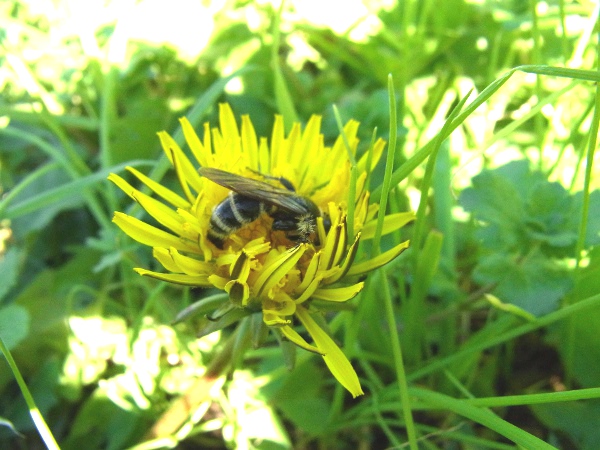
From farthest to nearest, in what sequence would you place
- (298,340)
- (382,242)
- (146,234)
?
(382,242), (146,234), (298,340)

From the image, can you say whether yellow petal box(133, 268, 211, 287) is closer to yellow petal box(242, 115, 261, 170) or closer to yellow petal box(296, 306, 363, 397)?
yellow petal box(296, 306, 363, 397)

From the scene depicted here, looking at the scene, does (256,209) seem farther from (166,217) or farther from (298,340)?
(298,340)

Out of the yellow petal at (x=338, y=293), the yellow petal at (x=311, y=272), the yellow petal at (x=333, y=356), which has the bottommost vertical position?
the yellow petal at (x=333, y=356)

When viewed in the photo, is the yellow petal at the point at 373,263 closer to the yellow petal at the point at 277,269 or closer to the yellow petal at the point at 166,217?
the yellow petal at the point at 277,269

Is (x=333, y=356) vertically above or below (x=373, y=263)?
below

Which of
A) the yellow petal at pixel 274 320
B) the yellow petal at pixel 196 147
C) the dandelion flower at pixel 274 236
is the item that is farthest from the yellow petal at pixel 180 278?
the yellow petal at pixel 196 147

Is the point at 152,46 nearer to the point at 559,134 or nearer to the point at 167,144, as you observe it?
the point at 167,144

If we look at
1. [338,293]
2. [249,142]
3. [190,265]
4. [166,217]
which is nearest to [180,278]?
[190,265]
